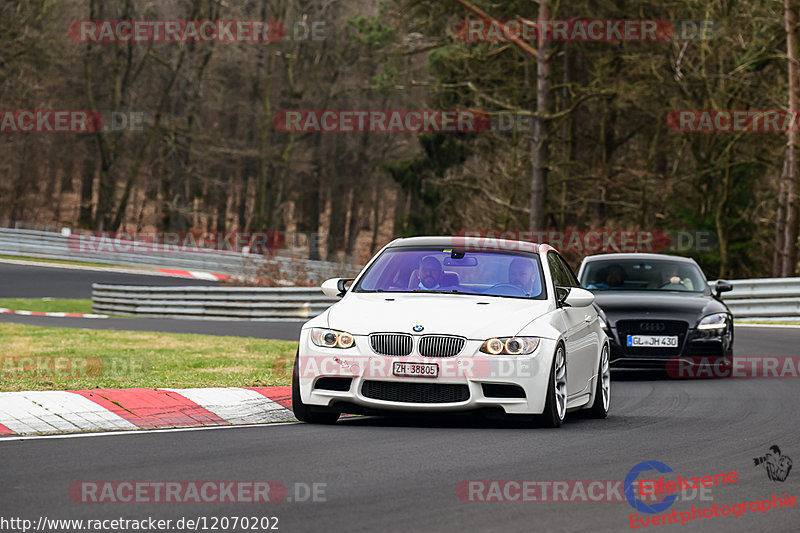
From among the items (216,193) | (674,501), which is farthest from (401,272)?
(216,193)

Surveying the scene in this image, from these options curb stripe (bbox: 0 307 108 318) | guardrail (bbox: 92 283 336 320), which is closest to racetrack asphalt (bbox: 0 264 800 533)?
guardrail (bbox: 92 283 336 320)

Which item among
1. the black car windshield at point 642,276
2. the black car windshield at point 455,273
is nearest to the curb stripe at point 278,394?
the black car windshield at point 455,273

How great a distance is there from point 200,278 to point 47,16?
47.7 feet

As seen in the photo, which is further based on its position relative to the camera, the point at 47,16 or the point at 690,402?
the point at 47,16

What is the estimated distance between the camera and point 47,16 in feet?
171

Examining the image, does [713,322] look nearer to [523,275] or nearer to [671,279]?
[671,279]

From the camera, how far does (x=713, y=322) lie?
51.8 ft

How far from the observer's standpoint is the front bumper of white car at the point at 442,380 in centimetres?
1001

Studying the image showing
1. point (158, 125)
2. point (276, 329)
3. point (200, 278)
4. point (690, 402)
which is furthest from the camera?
point (158, 125)

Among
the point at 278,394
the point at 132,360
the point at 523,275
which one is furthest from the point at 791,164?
the point at 278,394

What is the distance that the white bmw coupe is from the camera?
10031 mm

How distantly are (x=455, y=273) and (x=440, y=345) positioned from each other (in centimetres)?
150

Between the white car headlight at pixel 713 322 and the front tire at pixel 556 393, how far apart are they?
17.9ft

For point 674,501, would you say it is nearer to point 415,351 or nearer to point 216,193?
point 415,351
